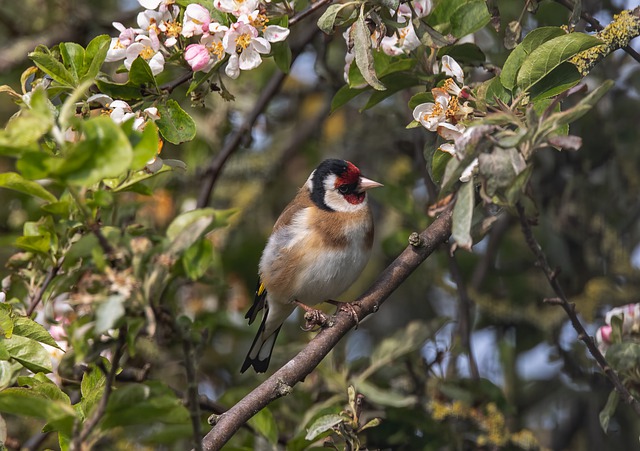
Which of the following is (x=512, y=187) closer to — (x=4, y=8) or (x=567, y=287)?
(x=567, y=287)

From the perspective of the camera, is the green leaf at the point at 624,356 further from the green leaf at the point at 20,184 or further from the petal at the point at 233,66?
the green leaf at the point at 20,184

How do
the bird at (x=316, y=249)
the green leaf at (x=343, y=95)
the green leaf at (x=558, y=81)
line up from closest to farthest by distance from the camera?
the green leaf at (x=558, y=81) < the green leaf at (x=343, y=95) < the bird at (x=316, y=249)

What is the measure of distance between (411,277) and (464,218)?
2947 millimetres

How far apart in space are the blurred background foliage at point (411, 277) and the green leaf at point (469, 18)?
0.87 metres

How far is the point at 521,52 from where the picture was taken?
2766 millimetres

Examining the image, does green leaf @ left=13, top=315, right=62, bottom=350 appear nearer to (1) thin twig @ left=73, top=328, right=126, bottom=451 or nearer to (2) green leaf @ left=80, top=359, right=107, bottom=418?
(2) green leaf @ left=80, top=359, right=107, bottom=418

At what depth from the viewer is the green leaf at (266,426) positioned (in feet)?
10.9

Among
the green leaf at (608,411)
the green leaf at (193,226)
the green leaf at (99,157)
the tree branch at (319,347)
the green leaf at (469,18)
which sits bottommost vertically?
the green leaf at (608,411)

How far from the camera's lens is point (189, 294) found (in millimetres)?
5363

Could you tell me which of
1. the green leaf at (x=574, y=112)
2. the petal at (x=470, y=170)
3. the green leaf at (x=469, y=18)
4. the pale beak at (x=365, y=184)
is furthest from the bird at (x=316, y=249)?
the green leaf at (x=574, y=112)

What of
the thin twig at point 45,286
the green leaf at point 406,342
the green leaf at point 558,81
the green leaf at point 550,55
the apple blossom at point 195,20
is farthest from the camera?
the green leaf at point 406,342

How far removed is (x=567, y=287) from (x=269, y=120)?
8.01 feet

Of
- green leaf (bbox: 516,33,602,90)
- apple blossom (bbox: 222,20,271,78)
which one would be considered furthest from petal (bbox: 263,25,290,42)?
green leaf (bbox: 516,33,602,90)

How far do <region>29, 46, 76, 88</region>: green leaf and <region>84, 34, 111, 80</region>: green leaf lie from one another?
0.15 feet
